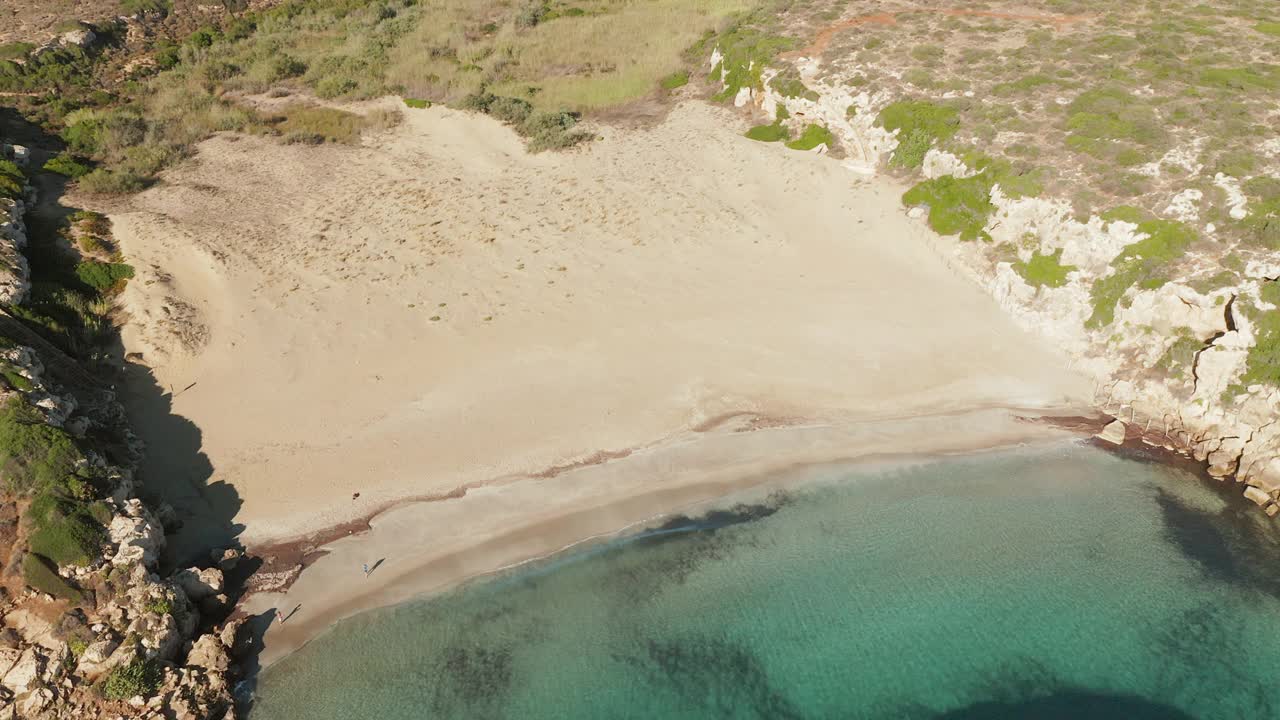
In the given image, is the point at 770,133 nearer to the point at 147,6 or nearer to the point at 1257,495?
the point at 1257,495

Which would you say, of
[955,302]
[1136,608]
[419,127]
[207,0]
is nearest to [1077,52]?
[955,302]

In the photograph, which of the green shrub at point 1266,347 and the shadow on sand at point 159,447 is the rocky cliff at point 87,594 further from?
the green shrub at point 1266,347

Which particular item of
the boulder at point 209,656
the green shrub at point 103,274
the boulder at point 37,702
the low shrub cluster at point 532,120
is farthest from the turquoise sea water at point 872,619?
the low shrub cluster at point 532,120

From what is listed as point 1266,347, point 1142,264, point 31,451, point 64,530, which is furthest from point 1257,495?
point 31,451

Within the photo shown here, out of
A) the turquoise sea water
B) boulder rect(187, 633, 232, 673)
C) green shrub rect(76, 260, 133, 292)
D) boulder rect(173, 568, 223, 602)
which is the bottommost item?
the turquoise sea water

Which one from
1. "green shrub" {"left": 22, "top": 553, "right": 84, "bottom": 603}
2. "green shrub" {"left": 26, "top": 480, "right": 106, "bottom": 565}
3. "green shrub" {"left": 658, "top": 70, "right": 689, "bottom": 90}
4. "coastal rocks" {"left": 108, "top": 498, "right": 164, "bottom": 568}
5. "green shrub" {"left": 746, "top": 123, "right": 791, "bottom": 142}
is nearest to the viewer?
"green shrub" {"left": 22, "top": 553, "right": 84, "bottom": 603}

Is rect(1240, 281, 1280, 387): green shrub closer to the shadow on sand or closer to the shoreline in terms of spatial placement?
the shoreline

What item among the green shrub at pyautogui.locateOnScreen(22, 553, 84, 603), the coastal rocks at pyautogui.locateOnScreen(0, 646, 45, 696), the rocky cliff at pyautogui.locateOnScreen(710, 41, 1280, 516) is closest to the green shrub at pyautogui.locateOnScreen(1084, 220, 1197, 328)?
the rocky cliff at pyautogui.locateOnScreen(710, 41, 1280, 516)
